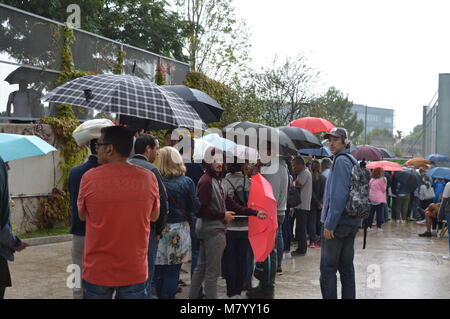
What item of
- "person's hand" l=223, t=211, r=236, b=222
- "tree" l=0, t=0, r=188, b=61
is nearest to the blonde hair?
"person's hand" l=223, t=211, r=236, b=222

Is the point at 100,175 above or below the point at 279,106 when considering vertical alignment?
below

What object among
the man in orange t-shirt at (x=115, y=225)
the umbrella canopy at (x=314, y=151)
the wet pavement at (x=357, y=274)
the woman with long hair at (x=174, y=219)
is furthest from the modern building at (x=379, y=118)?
the man in orange t-shirt at (x=115, y=225)

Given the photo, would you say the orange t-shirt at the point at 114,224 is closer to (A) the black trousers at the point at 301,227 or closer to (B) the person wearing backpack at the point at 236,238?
(B) the person wearing backpack at the point at 236,238

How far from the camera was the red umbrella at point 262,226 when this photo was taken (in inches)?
274

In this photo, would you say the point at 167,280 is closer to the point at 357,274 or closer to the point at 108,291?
the point at 108,291

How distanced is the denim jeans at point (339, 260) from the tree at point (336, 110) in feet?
92.0

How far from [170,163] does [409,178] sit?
14880mm

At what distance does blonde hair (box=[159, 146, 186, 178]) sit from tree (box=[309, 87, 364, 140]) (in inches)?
1122

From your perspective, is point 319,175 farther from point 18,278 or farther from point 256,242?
point 18,278

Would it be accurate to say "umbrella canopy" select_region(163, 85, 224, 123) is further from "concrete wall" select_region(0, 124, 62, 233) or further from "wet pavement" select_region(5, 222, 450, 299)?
"concrete wall" select_region(0, 124, 62, 233)
